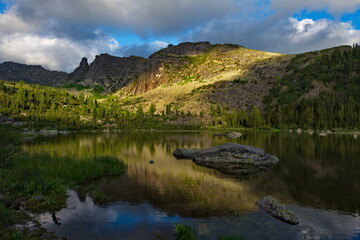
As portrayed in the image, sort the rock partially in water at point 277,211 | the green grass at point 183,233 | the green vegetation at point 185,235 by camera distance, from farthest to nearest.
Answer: the rock partially in water at point 277,211
the green grass at point 183,233
the green vegetation at point 185,235

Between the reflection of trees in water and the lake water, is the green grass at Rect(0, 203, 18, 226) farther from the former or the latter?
the reflection of trees in water

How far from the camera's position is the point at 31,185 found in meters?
20.8

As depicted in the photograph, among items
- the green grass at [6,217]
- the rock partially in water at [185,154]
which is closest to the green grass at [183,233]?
the green grass at [6,217]

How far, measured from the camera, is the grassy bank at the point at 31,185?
48.4 feet

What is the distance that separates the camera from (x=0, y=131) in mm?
24031

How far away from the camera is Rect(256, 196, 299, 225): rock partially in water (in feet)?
56.6

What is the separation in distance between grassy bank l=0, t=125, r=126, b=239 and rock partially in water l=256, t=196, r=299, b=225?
592 inches

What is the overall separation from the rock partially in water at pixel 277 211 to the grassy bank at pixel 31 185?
49.3ft

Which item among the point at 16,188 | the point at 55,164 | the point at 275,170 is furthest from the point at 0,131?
the point at 275,170

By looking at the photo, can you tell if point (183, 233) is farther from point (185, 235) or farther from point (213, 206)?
point (213, 206)

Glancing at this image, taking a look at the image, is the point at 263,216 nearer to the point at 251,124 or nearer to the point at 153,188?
the point at 153,188

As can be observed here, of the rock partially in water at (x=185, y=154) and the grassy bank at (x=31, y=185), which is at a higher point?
the grassy bank at (x=31, y=185)

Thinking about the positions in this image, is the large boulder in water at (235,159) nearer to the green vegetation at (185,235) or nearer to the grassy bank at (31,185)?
the grassy bank at (31,185)

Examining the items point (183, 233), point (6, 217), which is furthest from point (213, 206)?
point (6, 217)
